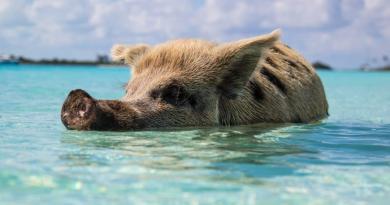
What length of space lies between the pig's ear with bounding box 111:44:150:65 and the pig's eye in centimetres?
121

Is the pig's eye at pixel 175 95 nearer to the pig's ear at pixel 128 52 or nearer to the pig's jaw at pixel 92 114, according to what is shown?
the pig's jaw at pixel 92 114

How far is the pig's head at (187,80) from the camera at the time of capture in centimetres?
789

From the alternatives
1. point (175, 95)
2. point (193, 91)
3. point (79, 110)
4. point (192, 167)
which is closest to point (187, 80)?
point (193, 91)

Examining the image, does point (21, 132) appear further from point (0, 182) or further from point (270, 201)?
point (270, 201)

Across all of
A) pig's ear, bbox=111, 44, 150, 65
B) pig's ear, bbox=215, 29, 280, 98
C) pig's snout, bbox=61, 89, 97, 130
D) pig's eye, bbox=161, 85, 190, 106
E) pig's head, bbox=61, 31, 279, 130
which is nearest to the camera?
pig's snout, bbox=61, 89, 97, 130

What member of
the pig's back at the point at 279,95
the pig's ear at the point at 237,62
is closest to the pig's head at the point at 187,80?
the pig's ear at the point at 237,62

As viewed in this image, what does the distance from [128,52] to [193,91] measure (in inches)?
64.4

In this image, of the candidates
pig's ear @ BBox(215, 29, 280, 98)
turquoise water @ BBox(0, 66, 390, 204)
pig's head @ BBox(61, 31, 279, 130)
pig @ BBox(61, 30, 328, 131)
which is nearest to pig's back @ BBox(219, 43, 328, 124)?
pig @ BBox(61, 30, 328, 131)

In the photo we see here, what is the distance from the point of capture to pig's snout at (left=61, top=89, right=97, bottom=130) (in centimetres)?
702

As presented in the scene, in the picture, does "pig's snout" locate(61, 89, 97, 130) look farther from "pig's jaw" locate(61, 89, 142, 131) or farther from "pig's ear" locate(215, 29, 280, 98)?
"pig's ear" locate(215, 29, 280, 98)

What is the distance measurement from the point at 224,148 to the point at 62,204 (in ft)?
9.03

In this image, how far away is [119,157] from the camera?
575cm

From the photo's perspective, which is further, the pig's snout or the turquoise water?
the pig's snout

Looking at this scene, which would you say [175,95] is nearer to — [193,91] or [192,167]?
[193,91]
